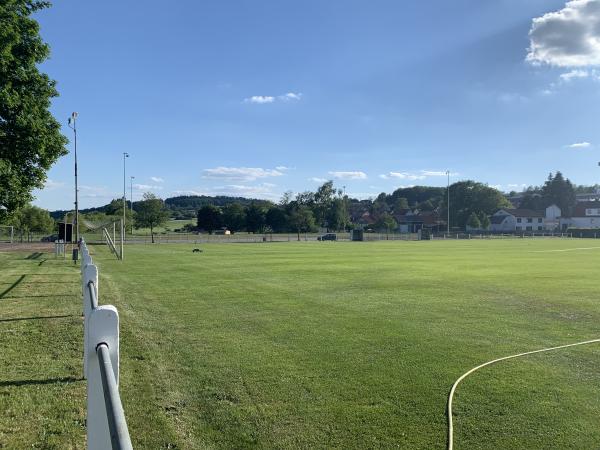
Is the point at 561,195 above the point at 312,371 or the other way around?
→ above

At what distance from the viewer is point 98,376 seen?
2680 mm

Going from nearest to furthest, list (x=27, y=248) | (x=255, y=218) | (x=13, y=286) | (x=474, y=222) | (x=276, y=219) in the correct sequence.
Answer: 1. (x=13, y=286)
2. (x=27, y=248)
3. (x=474, y=222)
4. (x=276, y=219)
5. (x=255, y=218)

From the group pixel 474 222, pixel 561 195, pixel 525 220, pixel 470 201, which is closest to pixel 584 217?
pixel 561 195

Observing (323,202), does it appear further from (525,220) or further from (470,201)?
(525,220)

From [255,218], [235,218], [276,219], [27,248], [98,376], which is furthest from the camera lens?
[235,218]

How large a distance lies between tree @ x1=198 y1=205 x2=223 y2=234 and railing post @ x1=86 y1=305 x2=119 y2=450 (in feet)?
447

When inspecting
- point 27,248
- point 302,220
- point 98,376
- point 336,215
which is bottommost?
point 27,248

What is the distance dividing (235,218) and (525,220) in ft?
279

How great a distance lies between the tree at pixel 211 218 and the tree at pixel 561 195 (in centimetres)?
10389

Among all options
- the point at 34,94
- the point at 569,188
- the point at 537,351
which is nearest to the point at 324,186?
the point at 569,188

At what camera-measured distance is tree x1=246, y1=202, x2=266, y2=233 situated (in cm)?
13450

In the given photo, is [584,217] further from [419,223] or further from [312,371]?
[312,371]

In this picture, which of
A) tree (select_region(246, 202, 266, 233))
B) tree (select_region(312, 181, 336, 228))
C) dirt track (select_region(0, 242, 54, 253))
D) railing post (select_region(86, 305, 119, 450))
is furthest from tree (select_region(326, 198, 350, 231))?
railing post (select_region(86, 305, 119, 450))

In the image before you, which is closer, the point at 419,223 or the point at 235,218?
the point at 235,218
